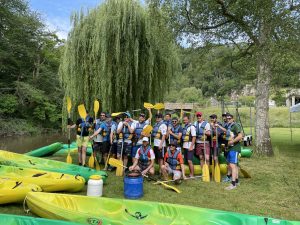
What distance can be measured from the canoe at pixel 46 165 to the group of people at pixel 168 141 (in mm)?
764

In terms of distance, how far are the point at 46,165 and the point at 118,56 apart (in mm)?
4780

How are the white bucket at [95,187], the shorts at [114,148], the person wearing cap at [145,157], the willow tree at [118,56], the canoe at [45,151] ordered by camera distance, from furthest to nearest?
the willow tree at [118,56], the canoe at [45,151], the shorts at [114,148], the person wearing cap at [145,157], the white bucket at [95,187]

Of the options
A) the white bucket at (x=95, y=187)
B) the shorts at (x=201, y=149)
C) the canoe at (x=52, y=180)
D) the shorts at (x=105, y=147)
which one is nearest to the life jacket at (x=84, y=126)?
the shorts at (x=105, y=147)

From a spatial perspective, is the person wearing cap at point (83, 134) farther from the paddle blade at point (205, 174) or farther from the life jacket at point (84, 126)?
the paddle blade at point (205, 174)

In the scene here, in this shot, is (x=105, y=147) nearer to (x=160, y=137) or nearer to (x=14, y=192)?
(x=160, y=137)

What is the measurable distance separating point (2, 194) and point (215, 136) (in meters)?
4.60

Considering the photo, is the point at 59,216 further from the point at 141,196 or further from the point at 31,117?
the point at 31,117

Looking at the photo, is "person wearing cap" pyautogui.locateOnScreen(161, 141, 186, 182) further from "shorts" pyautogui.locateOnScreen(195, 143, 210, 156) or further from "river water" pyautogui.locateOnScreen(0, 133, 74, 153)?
"river water" pyautogui.locateOnScreen(0, 133, 74, 153)

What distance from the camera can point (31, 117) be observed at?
26469 mm

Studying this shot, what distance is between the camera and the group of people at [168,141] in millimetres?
6535

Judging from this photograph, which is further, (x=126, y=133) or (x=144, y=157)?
(x=126, y=133)

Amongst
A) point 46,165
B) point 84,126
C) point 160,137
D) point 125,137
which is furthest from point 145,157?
point 46,165

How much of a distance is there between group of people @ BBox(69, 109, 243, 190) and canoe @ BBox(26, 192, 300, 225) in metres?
Answer: 2.01

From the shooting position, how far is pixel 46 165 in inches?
294
